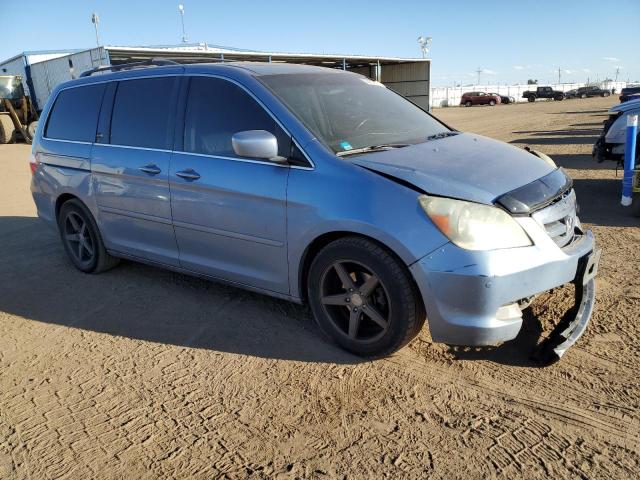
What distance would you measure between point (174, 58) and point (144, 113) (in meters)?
20.2

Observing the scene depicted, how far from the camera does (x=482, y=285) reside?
106 inches

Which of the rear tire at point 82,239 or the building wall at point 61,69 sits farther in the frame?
the building wall at point 61,69

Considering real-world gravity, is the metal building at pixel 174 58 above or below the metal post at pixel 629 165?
above

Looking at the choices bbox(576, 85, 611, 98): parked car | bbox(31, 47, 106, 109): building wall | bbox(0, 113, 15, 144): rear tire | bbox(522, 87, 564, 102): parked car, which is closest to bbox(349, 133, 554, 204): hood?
bbox(31, 47, 106, 109): building wall

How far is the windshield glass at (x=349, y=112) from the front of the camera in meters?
3.51

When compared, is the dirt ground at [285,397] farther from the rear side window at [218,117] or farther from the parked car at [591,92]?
the parked car at [591,92]

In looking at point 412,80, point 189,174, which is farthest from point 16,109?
point 189,174

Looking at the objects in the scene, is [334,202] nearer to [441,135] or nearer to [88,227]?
[441,135]

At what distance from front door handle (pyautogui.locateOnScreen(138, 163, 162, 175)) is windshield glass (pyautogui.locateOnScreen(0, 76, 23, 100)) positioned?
21.5 m

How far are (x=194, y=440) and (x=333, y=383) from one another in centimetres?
85

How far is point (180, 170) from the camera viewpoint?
3.91m

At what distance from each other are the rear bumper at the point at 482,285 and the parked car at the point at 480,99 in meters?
54.9

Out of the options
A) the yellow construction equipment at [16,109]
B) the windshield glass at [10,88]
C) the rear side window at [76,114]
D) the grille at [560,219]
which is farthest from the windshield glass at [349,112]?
Answer: the windshield glass at [10,88]

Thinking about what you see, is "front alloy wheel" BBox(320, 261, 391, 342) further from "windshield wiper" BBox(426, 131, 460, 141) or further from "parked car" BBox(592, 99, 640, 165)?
"parked car" BBox(592, 99, 640, 165)
